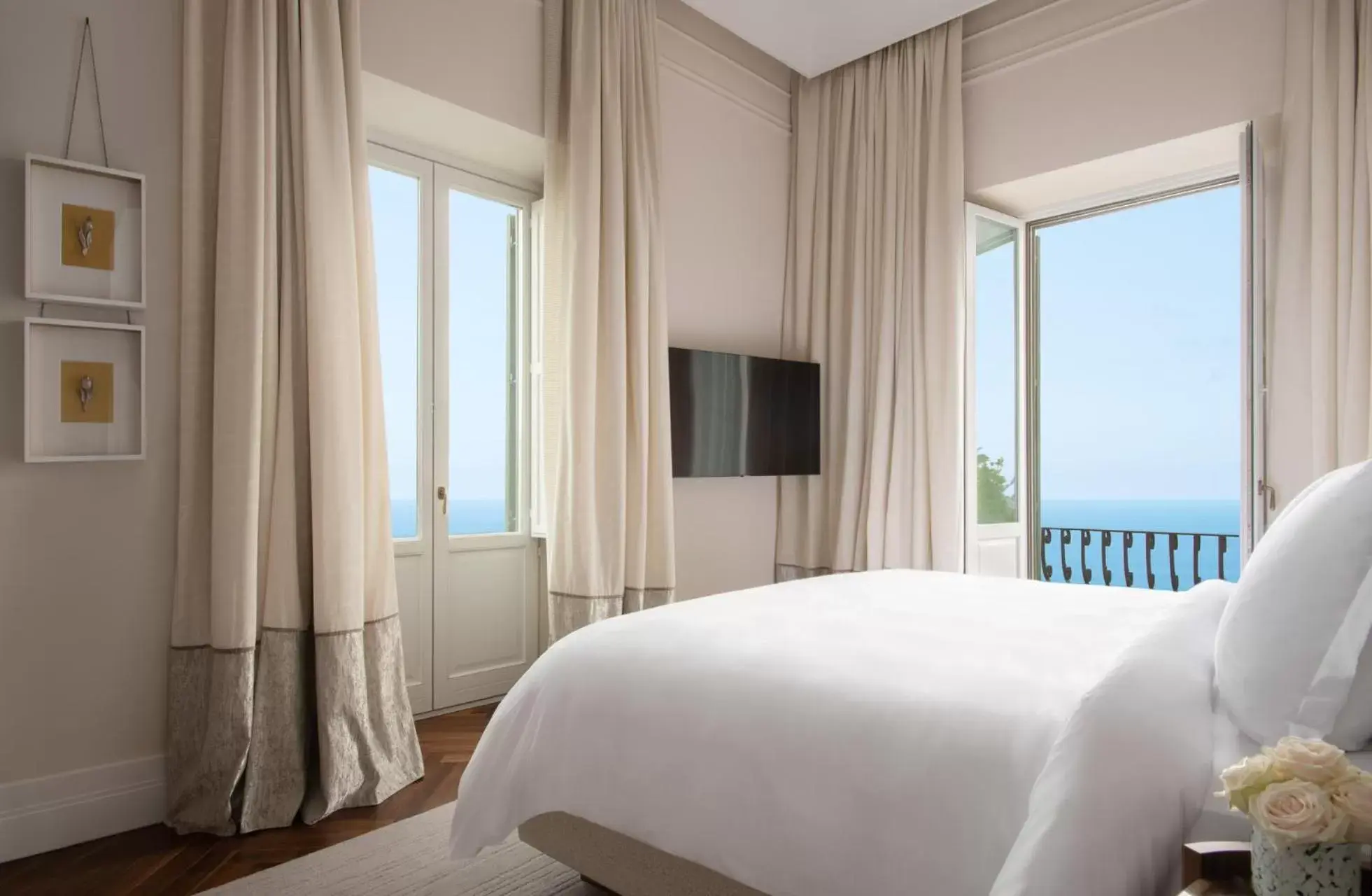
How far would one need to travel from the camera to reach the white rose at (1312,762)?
906mm

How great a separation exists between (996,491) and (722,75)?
2684 millimetres

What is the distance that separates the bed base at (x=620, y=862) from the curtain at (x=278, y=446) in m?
1.05

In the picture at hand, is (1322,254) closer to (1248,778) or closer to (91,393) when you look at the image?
(1248,778)

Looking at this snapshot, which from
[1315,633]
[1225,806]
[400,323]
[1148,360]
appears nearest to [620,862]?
[1225,806]

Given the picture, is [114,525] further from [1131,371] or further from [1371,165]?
[1131,371]

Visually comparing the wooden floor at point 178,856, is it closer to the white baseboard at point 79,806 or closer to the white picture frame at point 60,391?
the white baseboard at point 79,806

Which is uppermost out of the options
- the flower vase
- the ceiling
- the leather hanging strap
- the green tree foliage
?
the ceiling

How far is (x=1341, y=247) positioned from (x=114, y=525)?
4297mm

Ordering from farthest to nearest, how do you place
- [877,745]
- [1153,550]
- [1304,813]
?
[1153,550]
[877,745]
[1304,813]

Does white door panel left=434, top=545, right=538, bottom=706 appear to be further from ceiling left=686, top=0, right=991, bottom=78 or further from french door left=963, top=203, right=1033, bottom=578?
ceiling left=686, top=0, right=991, bottom=78

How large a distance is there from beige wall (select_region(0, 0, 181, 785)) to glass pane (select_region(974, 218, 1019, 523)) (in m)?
3.67

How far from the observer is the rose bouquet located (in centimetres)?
87

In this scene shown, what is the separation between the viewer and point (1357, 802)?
87 centimetres

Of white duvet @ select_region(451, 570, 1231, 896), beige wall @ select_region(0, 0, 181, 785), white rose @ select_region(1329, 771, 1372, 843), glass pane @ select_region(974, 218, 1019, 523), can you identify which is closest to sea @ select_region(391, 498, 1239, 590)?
glass pane @ select_region(974, 218, 1019, 523)
